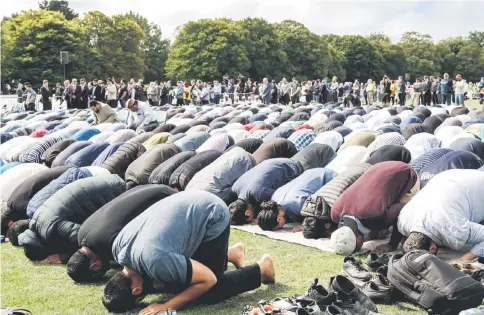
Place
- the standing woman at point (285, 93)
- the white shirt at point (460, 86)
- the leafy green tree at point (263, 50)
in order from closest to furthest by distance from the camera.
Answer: the white shirt at point (460, 86) < the standing woman at point (285, 93) < the leafy green tree at point (263, 50)

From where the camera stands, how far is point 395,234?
5.78 metres

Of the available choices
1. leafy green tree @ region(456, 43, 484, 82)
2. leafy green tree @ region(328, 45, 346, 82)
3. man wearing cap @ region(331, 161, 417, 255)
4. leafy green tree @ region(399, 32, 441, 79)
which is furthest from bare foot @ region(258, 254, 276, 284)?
leafy green tree @ region(456, 43, 484, 82)

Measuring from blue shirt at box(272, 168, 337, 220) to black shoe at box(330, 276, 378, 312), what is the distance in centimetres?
252

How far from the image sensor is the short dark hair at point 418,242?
5.04m

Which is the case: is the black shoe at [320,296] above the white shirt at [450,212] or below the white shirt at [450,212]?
below

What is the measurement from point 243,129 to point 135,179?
406 cm

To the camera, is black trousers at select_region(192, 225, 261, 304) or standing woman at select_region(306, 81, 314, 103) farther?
standing woman at select_region(306, 81, 314, 103)

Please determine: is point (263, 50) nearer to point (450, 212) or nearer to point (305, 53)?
point (305, 53)

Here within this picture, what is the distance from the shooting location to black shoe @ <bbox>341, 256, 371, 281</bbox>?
4.80 meters

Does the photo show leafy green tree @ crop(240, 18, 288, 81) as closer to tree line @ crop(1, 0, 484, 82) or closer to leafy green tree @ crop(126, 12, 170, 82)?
tree line @ crop(1, 0, 484, 82)

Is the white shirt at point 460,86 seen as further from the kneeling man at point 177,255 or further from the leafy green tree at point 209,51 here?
the leafy green tree at point 209,51

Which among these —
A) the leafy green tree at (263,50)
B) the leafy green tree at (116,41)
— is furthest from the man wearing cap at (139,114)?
the leafy green tree at (263,50)

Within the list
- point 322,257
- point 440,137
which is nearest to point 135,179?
point 322,257

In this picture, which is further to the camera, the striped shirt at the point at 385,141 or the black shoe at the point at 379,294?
the striped shirt at the point at 385,141
